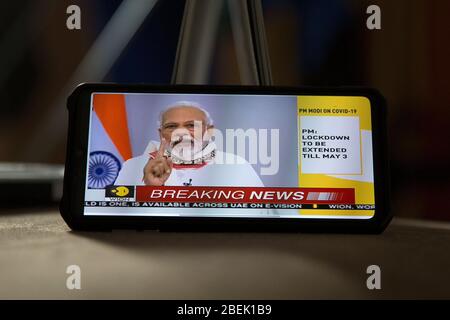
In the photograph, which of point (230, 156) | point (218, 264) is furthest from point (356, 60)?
point (218, 264)

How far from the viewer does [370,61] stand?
747 millimetres

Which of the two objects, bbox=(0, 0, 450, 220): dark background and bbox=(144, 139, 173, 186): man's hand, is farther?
bbox=(0, 0, 450, 220): dark background

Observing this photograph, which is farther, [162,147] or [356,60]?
[356,60]

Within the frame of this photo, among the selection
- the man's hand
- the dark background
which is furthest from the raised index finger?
the dark background

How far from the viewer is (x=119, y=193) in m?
0.45

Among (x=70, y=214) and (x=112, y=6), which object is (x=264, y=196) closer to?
(x=70, y=214)

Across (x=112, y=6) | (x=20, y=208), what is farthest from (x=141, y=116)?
(x=112, y=6)

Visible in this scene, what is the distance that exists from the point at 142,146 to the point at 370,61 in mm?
448

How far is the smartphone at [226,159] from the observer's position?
0.44m

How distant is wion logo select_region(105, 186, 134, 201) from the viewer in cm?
45

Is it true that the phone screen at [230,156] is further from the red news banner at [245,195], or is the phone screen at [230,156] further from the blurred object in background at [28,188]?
the blurred object in background at [28,188]

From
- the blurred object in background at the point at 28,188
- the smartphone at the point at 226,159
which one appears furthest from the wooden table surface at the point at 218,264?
the blurred object in background at the point at 28,188

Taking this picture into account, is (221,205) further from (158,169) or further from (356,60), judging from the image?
(356,60)

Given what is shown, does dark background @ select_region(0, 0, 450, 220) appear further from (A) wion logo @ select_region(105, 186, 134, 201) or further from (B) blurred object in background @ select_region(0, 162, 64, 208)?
(A) wion logo @ select_region(105, 186, 134, 201)
